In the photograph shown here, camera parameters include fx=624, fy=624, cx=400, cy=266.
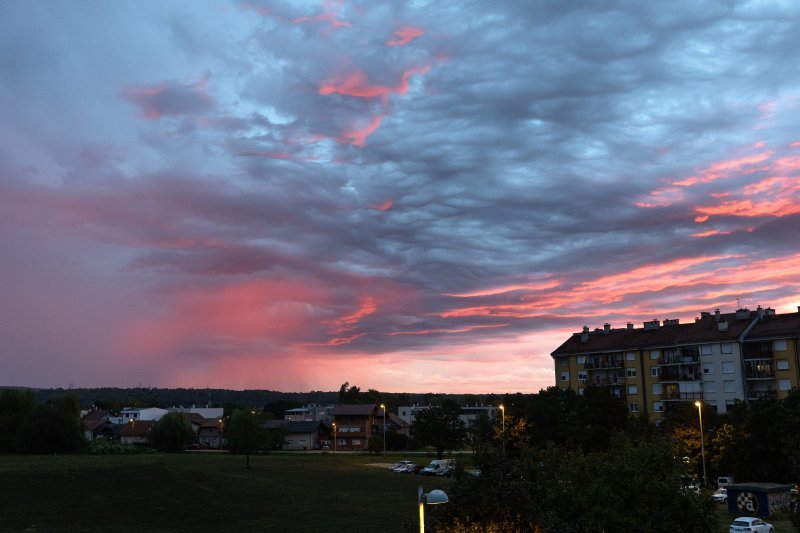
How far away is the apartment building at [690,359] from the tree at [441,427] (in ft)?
73.6

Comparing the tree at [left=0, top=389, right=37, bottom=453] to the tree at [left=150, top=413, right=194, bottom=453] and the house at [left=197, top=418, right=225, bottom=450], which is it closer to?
the tree at [left=150, top=413, right=194, bottom=453]

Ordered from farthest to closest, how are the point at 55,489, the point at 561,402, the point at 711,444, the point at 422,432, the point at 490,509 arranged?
the point at 422,432, the point at 561,402, the point at 711,444, the point at 55,489, the point at 490,509

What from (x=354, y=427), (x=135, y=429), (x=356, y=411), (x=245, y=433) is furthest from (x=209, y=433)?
(x=245, y=433)

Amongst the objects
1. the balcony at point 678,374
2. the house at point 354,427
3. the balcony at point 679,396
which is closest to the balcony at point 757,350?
the balcony at point 678,374

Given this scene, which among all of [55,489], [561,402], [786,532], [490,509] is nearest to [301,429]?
[561,402]

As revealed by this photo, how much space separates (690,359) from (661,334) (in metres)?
8.69

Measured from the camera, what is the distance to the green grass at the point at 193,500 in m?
46.4

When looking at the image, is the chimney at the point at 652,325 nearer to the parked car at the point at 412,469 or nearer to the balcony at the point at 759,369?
the balcony at the point at 759,369

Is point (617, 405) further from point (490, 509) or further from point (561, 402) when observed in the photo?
point (490, 509)

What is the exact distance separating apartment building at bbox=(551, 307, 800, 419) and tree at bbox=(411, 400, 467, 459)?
22445 millimetres

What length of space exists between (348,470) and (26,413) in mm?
75422

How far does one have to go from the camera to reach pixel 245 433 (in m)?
97.5

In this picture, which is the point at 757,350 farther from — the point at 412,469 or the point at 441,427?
the point at 412,469

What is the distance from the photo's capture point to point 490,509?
67.4 ft
